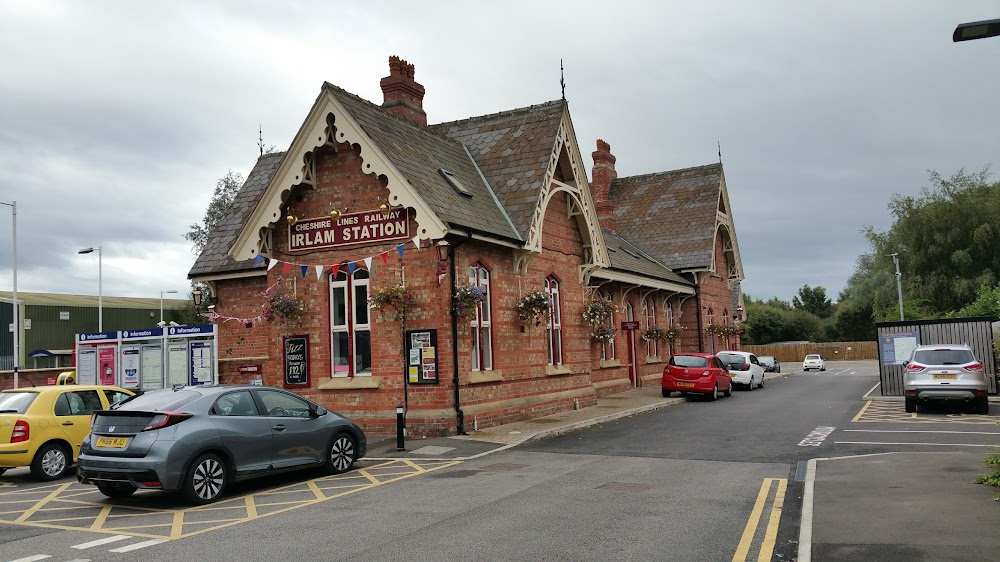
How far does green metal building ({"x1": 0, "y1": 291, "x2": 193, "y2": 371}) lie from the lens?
4703 centimetres

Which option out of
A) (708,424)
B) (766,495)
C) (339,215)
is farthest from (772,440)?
(339,215)

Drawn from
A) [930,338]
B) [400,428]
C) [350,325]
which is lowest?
[400,428]

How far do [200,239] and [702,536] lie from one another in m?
48.3

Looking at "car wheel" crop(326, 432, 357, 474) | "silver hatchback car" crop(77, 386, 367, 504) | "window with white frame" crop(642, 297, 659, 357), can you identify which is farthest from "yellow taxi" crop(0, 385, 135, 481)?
"window with white frame" crop(642, 297, 659, 357)

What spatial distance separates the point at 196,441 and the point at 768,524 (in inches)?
269

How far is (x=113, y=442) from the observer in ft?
32.1

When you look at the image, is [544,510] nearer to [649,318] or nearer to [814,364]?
[649,318]

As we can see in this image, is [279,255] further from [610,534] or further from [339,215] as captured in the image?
[610,534]

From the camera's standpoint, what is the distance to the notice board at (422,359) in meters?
16.0

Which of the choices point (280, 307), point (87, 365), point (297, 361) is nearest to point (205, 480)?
point (280, 307)

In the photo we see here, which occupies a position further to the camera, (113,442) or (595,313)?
(595,313)

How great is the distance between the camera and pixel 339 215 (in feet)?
56.7

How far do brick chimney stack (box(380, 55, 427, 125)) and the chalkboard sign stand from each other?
7.28 meters

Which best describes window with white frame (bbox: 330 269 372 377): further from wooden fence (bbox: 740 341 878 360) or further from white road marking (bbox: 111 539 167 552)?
wooden fence (bbox: 740 341 878 360)
